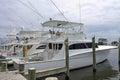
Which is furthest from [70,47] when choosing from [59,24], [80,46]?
[59,24]

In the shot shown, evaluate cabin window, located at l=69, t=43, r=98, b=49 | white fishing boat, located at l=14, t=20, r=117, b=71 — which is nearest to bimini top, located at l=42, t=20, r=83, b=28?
white fishing boat, located at l=14, t=20, r=117, b=71

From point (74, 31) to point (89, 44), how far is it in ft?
7.12

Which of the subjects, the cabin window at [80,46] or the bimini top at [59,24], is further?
the cabin window at [80,46]

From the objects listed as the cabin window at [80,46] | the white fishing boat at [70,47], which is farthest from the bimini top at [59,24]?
the cabin window at [80,46]

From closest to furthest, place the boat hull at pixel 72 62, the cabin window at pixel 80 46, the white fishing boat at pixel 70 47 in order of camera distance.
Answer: the boat hull at pixel 72 62
the white fishing boat at pixel 70 47
the cabin window at pixel 80 46

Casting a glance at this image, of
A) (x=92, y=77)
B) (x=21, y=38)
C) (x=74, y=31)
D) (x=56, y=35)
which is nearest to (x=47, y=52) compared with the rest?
(x=56, y=35)

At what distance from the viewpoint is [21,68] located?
10828mm

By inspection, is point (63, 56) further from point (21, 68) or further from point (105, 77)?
point (21, 68)

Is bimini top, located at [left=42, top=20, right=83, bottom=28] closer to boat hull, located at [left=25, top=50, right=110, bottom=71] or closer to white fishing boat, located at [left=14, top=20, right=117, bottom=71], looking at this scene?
white fishing boat, located at [left=14, top=20, right=117, bottom=71]

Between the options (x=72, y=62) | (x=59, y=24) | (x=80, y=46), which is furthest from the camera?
(x=80, y=46)

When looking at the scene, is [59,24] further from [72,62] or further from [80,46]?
[72,62]

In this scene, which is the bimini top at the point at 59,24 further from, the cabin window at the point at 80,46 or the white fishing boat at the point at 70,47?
the cabin window at the point at 80,46

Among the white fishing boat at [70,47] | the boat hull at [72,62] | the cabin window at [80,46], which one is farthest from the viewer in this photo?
the cabin window at [80,46]

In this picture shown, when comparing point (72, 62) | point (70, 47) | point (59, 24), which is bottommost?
point (72, 62)
